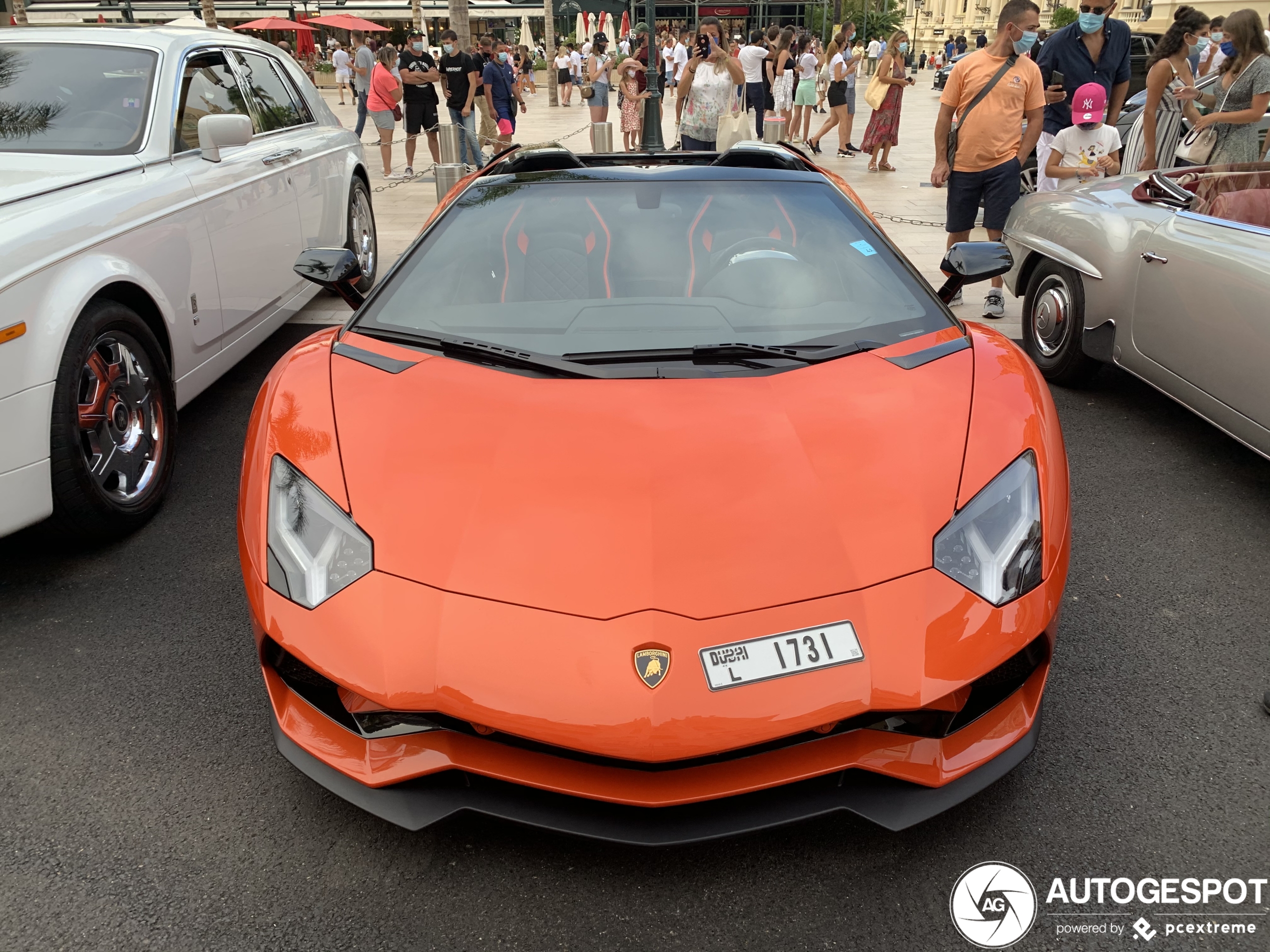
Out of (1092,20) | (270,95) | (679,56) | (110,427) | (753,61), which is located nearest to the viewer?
(110,427)

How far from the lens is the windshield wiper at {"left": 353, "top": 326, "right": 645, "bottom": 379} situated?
252 centimetres

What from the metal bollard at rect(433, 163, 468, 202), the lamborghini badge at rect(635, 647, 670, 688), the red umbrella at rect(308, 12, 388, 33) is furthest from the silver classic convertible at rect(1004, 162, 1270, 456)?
the red umbrella at rect(308, 12, 388, 33)

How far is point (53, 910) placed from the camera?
197 centimetres

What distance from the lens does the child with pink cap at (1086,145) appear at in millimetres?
6207

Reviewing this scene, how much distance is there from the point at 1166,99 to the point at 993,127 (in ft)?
7.74

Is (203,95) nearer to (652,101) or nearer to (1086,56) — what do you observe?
(1086,56)

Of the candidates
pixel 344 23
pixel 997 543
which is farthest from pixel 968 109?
pixel 344 23

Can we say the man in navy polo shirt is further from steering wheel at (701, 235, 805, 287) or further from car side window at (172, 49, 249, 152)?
car side window at (172, 49, 249, 152)

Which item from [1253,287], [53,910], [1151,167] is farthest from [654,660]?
[1151,167]

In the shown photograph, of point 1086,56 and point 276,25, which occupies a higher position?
point 276,25

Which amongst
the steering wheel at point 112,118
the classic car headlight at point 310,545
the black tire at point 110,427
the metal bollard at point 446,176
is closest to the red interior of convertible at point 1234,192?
the classic car headlight at point 310,545

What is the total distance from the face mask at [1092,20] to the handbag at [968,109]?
1343 mm

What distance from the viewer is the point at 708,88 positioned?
9.12 meters

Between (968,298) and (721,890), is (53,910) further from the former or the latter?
(968,298)
